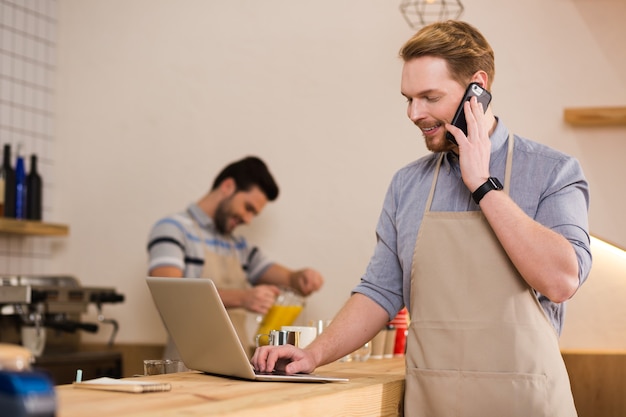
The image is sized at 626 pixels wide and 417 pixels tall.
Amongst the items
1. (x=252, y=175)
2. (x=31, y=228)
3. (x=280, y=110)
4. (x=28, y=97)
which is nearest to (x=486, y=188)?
(x=252, y=175)

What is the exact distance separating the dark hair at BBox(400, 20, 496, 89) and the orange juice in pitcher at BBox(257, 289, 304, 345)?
1594 mm

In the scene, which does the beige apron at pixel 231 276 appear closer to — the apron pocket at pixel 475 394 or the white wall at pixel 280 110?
the white wall at pixel 280 110

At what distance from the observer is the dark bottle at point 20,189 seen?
3.73m

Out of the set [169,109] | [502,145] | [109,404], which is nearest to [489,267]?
[502,145]

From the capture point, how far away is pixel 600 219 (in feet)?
10.2

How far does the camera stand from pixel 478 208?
1721 millimetres

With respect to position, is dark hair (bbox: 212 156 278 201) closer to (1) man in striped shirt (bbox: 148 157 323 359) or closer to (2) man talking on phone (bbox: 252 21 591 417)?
(1) man in striped shirt (bbox: 148 157 323 359)

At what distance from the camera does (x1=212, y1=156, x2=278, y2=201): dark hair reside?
3426mm

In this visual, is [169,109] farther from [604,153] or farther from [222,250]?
[604,153]

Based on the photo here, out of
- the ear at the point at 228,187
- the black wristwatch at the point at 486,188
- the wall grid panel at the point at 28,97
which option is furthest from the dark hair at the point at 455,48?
the wall grid panel at the point at 28,97

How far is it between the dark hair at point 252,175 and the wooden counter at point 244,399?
65.6 inches

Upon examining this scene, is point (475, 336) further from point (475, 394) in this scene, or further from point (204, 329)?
point (204, 329)

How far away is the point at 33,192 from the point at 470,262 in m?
2.66

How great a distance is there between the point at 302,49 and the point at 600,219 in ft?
4.66
